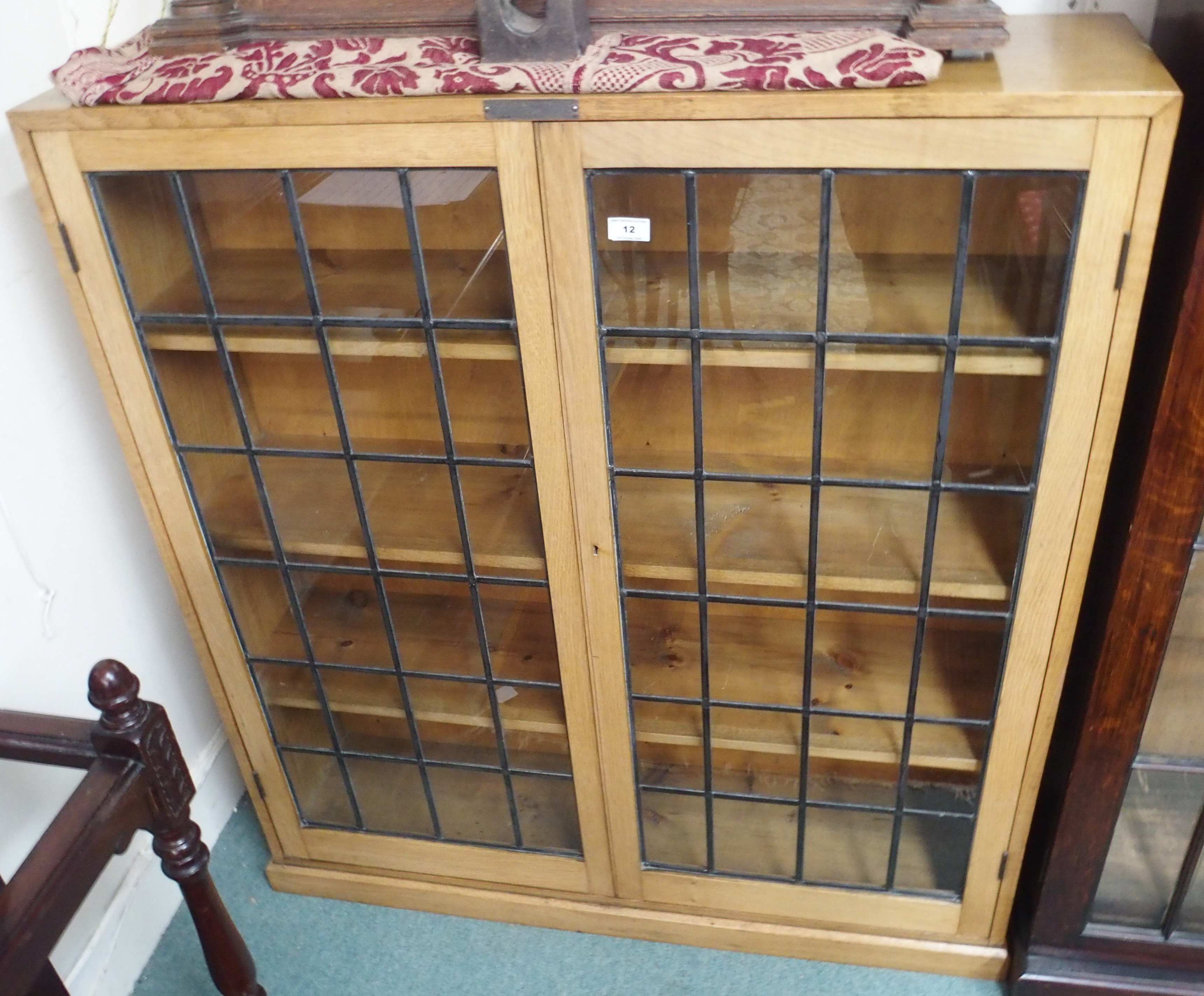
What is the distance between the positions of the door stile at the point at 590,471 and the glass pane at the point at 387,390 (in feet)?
0.63

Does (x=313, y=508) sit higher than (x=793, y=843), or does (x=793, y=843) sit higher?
(x=313, y=508)

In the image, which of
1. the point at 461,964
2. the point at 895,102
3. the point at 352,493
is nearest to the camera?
the point at 895,102

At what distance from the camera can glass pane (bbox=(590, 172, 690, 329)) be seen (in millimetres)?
1122

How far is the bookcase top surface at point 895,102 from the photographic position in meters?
0.99

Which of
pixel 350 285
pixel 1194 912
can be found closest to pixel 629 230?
pixel 350 285

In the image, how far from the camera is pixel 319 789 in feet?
5.94

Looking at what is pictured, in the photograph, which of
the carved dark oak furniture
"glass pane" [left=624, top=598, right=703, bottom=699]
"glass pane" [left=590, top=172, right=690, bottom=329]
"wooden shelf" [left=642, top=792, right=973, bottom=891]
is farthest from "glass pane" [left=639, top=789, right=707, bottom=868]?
"glass pane" [left=590, top=172, right=690, bottom=329]

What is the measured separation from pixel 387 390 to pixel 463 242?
249 millimetres

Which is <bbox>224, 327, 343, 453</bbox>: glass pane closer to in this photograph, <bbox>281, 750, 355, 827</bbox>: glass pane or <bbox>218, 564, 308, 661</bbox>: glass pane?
<bbox>218, 564, 308, 661</bbox>: glass pane

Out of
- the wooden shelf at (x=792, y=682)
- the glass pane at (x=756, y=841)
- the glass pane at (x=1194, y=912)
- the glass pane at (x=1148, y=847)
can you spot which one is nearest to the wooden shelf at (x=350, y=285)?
the wooden shelf at (x=792, y=682)

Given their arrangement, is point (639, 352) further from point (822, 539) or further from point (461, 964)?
point (461, 964)

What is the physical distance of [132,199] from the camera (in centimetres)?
127

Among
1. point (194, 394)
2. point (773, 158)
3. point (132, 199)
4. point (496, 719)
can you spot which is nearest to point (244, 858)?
point (496, 719)

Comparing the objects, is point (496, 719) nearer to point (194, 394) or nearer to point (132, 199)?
point (194, 394)
